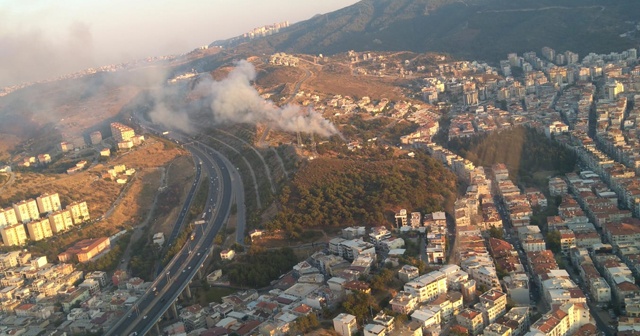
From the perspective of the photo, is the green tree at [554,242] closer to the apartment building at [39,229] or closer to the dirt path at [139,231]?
the dirt path at [139,231]

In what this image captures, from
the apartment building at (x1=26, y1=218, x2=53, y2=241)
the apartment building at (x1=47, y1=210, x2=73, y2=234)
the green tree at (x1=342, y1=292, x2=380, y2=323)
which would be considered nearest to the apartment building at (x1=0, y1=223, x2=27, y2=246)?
the apartment building at (x1=26, y1=218, x2=53, y2=241)

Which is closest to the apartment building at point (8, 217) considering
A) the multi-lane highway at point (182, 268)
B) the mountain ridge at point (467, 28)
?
the multi-lane highway at point (182, 268)

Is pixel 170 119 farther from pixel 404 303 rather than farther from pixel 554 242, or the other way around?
pixel 404 303

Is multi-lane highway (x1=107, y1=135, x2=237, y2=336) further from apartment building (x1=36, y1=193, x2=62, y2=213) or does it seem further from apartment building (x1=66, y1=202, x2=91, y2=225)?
apartment building (x1=36, y1=193, x2=62, y2=213)

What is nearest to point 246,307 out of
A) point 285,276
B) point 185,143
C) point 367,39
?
point 285,276

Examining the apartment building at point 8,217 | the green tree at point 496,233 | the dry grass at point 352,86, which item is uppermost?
the dry grass at point 352,86

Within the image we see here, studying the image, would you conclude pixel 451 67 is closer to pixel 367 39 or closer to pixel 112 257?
pixel 367 39
